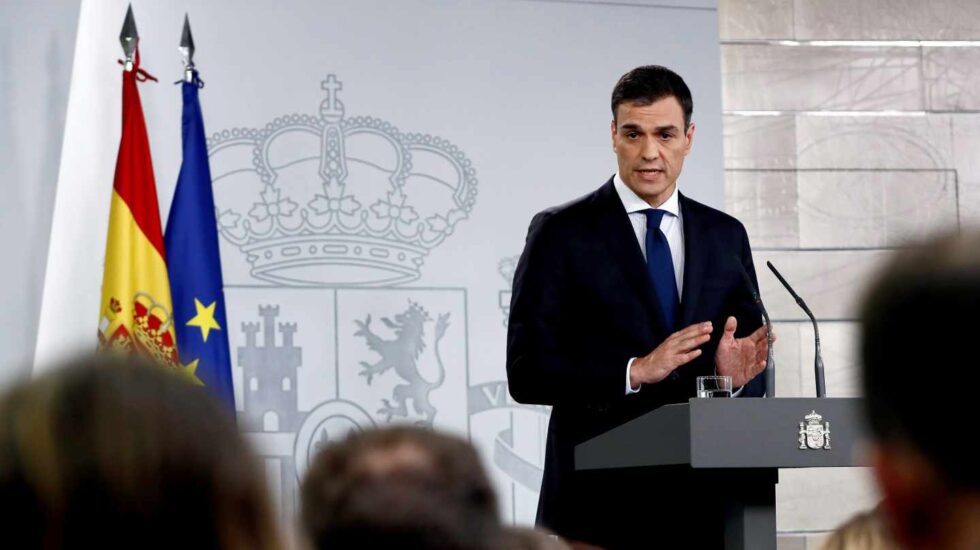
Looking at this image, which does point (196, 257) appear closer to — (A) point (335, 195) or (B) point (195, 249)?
(B) point (195, 249)

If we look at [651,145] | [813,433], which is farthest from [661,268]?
[813,433]

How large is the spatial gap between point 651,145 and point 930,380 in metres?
3.17

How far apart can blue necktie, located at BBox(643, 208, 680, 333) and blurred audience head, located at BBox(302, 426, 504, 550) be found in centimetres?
252

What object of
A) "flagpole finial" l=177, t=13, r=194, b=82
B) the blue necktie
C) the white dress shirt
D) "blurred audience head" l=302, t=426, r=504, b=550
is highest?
"flagpole finial" l=177, t=13, r=194, b=82

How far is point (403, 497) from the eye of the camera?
3.42 feet

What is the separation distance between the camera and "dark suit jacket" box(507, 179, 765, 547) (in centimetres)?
344

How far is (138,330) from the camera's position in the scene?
501 centimetres

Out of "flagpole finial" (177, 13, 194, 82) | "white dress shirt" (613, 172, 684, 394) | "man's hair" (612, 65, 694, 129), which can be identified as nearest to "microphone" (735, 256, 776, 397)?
"white dress shirt" (613, 172, 684, 394)

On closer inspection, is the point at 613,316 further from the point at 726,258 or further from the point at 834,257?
the point at 834,257

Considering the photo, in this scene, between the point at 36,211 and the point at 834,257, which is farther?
the point at 834,257

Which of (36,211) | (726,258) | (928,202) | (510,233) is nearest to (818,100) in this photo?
(928,202)

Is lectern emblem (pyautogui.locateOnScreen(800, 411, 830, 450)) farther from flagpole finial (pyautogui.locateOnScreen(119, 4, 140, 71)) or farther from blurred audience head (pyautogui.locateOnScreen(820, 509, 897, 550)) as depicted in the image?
flagpole finial (pyautogui.locateOnScreen(119, 4, 140, 71))

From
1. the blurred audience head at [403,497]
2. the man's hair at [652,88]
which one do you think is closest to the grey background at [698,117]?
the man's hair at [652,88]

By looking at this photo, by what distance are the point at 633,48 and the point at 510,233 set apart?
1.02m
